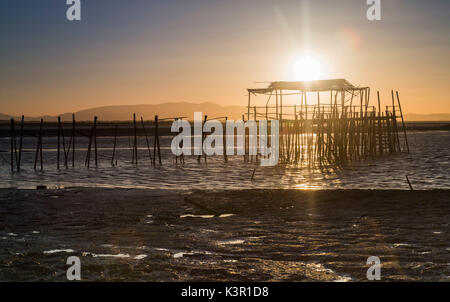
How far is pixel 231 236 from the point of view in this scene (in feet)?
26.5

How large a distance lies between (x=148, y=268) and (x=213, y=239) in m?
1.86

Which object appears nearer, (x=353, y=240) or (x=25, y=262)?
(x=25, y=262)

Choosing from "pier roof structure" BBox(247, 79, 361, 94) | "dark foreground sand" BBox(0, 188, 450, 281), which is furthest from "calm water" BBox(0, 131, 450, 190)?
"pier roof structure" BBox(247, 79, 361, 94)

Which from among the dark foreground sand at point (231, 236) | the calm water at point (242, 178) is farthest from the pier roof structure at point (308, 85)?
the dark foreground sand at point (231, 236)

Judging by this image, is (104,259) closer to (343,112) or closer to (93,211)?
(93,211)

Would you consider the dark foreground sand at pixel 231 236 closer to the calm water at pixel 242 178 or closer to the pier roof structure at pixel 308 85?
the calm water at pixel 242 178

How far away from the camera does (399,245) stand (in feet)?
23.4

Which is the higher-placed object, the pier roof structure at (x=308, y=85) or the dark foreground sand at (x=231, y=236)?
the pier roof structure at (x=308, y=85)

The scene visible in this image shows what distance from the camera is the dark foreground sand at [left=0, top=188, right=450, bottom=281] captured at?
599 centimetres

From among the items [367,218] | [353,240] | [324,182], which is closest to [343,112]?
[324,182]

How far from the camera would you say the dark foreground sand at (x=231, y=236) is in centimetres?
599

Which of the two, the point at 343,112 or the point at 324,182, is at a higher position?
the point at 343,112
